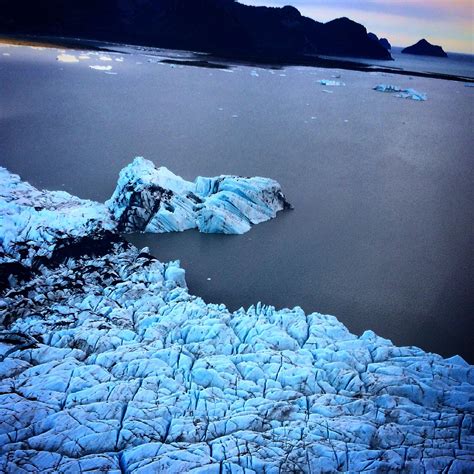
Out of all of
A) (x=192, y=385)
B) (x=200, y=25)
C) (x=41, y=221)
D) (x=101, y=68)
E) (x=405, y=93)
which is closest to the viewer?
(x=192, y=385)

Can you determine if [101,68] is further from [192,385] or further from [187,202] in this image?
[192,385]

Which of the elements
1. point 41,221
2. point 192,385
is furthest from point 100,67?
point 192,385

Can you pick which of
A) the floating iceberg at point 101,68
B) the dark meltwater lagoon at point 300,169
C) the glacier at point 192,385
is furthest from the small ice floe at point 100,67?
the glacier at point 192,385

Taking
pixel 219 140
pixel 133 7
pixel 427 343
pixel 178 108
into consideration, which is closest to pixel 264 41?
pixel 133 7

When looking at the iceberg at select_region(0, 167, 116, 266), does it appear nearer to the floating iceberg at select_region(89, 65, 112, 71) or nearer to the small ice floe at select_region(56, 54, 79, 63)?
the floating iceberg at select_region(89, 65, 112, 71)

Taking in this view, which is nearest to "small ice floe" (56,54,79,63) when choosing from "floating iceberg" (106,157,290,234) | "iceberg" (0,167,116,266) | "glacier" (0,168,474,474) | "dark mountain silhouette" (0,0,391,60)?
"dark mountain silhouette" (0,0,391,60)
